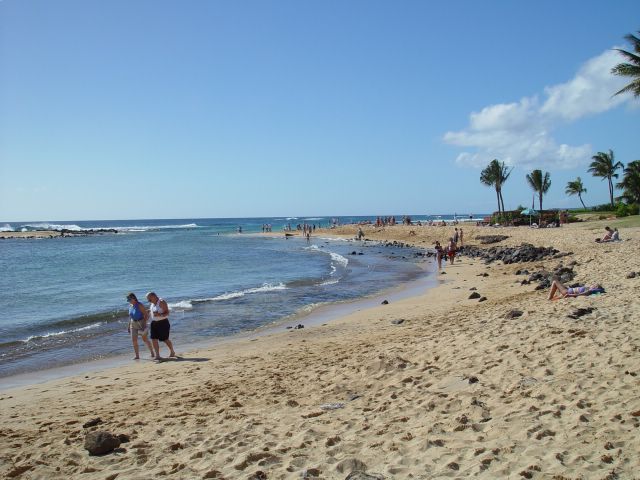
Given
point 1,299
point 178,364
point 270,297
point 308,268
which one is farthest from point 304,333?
point 308,268

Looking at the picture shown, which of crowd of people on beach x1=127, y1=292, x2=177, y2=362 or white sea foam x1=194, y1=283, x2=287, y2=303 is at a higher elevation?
crowd of people on beach x1=127, y1=292, x2=177, y2=362

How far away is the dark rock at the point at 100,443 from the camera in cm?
573

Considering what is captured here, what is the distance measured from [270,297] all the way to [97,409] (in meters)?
13.3

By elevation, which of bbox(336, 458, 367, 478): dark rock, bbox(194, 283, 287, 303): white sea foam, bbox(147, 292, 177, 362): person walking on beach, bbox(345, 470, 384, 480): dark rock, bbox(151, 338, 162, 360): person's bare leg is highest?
bbox(147, 292, 177, 362): person walking on beach

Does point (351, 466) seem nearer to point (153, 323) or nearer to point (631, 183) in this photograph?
point (153, 323)

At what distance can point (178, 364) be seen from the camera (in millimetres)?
10617

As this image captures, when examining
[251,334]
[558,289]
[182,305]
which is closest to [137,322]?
[251,334]

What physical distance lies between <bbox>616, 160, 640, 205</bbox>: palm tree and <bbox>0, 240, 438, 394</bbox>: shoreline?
38062 millimetres

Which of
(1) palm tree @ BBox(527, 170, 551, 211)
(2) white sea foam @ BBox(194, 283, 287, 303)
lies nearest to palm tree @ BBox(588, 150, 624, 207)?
(1) palm tree @ BBox(527, 170, 551, 211)

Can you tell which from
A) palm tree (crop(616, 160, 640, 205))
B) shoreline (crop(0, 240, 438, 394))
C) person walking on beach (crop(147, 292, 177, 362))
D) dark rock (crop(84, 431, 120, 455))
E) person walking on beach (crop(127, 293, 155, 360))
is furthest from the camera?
palm tree (crop(616, 160, 640, 205))

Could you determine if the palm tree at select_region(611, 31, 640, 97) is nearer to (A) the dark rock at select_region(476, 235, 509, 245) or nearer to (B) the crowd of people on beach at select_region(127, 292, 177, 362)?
(A) the dark rock at select_region(476, 235, 509, 245)

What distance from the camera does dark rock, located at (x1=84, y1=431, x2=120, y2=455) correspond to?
5727 mm

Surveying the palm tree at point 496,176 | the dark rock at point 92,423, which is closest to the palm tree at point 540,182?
the palm tree at point 496,176

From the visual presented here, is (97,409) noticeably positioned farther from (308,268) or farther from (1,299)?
(308,268)
